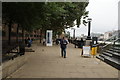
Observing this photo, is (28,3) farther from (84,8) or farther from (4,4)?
(84,8)

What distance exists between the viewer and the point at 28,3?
892cm

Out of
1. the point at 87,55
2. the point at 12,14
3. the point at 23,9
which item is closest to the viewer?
the point at 23,9

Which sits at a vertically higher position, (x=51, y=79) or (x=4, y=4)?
(x=4, y=4)

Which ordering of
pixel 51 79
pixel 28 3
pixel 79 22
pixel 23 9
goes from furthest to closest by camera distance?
pixel 79 22 → pixel 23 9 → pixel 28 3 → pixel 51 79

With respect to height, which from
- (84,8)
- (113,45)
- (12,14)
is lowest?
(113,45)

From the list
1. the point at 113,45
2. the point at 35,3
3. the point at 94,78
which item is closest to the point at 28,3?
the point at 35,3

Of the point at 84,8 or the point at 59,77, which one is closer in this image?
the point at 59,77

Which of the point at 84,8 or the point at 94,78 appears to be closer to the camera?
the point at 94,78

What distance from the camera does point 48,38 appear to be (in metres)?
31.1

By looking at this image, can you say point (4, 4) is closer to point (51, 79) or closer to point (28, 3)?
point (28, 3)

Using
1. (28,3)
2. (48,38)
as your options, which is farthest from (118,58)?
(48,38)

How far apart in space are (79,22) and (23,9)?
26795mm

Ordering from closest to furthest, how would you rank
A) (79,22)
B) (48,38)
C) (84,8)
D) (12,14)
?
(12,14) → (48,38) → (84,8) → (79,22)

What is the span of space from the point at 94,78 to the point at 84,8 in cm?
2756
